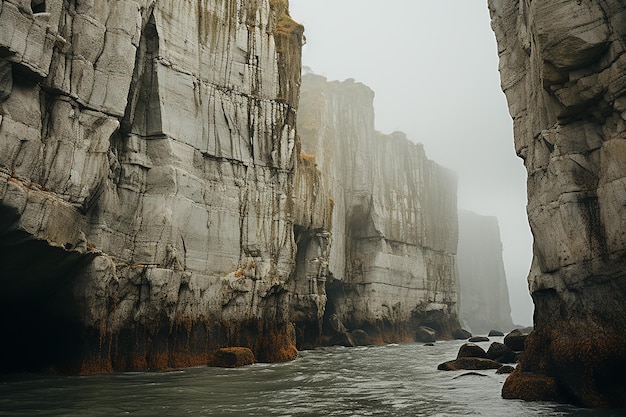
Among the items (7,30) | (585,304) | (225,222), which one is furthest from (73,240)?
(585,304)

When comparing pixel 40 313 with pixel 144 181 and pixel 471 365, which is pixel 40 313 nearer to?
pixel 144 181

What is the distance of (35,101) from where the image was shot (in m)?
15.2

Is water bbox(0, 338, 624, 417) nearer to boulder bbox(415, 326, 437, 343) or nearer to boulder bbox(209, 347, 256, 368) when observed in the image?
boulder bbox(209, 347, 256, 368)

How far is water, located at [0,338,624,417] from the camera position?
454 inches

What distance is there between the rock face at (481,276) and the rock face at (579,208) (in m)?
107

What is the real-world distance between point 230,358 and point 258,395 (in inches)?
279

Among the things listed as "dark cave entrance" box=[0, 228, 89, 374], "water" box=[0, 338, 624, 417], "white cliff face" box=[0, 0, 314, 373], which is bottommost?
"water" box=[0, 338, 624, 417]

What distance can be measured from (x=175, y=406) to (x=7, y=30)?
10.8 meters

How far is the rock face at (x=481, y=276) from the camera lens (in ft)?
392

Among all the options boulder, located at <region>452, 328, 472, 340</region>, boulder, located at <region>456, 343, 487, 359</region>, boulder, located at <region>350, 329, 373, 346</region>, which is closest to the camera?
boulder, located at <region>456, 343, 487, 359</region>

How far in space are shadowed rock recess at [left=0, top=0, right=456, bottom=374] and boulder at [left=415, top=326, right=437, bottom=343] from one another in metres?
33.0

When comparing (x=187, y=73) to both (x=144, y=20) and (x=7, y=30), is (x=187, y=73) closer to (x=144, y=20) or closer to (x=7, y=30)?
(x=144, y=20)

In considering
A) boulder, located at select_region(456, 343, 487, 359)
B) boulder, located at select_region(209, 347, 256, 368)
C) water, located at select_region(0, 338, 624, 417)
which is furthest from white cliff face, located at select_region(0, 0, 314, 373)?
boulder, located at select_region(456, 343, 487, 359)

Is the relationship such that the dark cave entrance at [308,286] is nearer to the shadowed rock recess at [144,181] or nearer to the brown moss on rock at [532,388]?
the shadowed rock recess at [144,181]
